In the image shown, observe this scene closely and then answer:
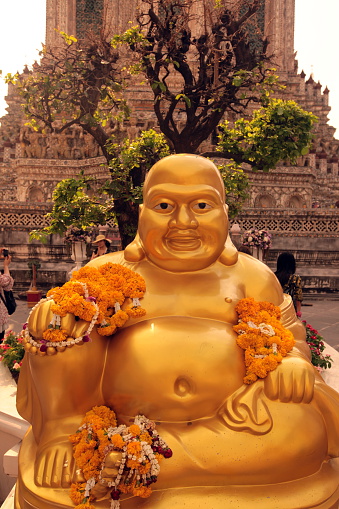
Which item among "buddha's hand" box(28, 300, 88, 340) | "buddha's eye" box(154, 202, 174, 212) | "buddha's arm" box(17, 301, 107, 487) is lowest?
"buddha's arm" box(17, 301, 107, 487)

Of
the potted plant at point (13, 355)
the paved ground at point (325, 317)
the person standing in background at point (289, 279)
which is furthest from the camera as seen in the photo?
the paved ground at point (325, 317)

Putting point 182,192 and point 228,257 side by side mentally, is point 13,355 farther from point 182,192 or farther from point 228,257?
point 182,192

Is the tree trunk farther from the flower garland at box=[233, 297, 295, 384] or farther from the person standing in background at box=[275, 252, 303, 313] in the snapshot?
the flower garland at box=[233, 297, 295, 384]

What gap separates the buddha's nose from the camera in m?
2.13

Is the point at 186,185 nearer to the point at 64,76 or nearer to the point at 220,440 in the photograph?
the point at 220,440

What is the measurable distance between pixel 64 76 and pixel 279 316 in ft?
13.9

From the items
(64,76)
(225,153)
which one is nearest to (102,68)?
(64,76)

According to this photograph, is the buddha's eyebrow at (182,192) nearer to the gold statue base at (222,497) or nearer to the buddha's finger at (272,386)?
the buddha's finger at (272,386)

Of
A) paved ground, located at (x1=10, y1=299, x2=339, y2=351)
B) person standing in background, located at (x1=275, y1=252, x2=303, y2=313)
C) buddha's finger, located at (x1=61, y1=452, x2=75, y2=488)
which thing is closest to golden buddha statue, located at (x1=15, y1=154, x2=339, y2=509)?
buddha's finger, located at (x1=61, y1=452, x2=75, y2=488)

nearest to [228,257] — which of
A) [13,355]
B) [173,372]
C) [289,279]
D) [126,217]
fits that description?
[173,372]

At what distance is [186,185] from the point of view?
220cm

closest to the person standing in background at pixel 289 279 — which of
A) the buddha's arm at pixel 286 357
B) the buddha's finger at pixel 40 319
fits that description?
the buddha's arm at pixel 286 357

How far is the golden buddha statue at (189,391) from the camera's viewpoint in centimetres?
190

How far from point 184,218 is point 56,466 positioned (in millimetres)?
1263
